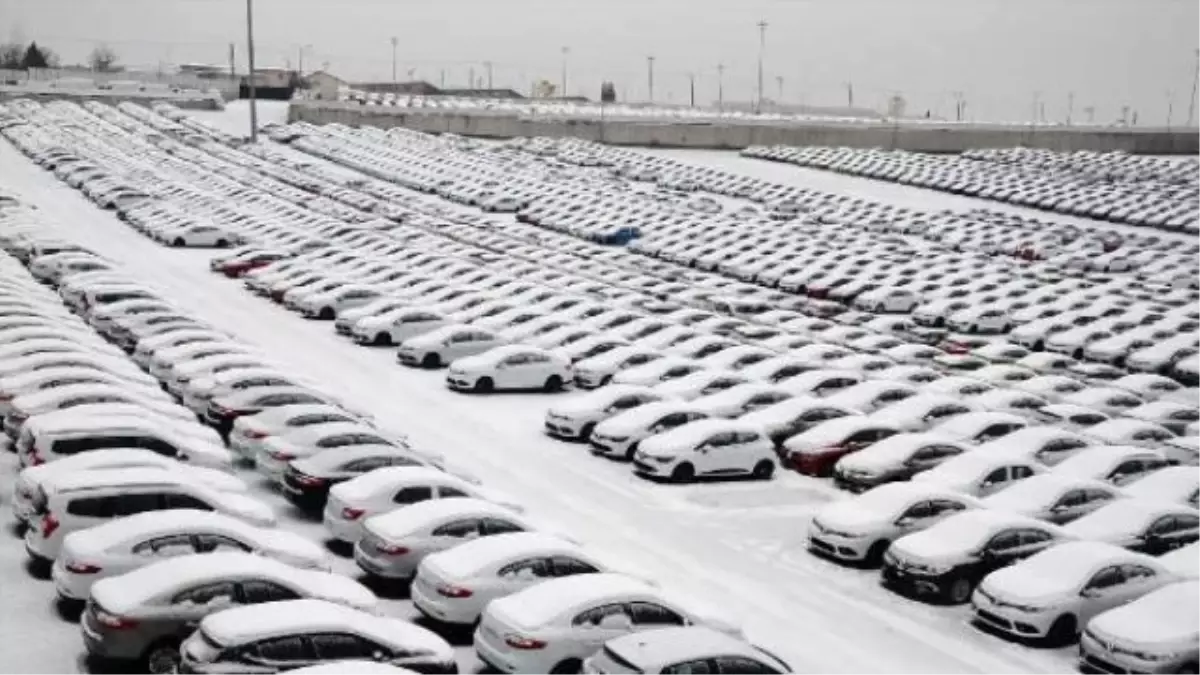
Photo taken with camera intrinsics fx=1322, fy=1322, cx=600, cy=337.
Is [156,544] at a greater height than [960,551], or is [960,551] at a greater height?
[156,544]

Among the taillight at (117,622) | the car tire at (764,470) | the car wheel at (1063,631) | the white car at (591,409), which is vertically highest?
the taillight at (117,622)

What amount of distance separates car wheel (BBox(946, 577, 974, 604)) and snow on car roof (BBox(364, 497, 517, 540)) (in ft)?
19.2

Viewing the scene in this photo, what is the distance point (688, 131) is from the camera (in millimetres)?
104375

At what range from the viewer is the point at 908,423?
25.0 meters

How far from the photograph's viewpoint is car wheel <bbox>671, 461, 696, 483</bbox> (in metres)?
22.6

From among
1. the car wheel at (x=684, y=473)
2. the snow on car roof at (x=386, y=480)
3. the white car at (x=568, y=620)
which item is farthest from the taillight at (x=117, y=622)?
the car wheel at (x=684, y=473)

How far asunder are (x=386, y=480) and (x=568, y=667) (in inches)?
200

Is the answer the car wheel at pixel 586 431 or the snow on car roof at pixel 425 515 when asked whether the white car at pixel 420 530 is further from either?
the car wheel at pixel 586 431

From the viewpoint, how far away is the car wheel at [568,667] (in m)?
14.0

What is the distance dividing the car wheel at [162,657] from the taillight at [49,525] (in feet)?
10.9

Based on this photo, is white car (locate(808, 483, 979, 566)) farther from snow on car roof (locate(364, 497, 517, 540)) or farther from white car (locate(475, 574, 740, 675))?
snow on car roof (locate(364, 497, 517, 540))

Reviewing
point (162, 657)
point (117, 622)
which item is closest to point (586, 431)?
point (162, 657)

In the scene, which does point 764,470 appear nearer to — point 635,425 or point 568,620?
point 635,425

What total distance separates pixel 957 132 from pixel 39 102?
74621mm
